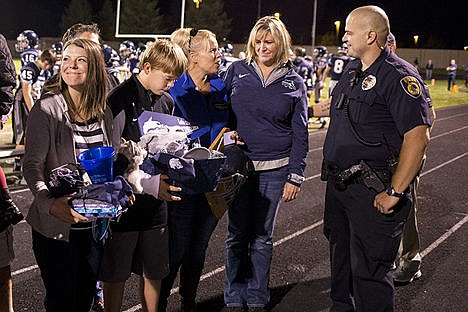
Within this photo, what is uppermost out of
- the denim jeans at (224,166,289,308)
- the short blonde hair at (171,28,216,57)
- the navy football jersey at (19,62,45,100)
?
the short blonde hair at (171,28,216,57)

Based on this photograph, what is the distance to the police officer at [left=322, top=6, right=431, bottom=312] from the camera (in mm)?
3400

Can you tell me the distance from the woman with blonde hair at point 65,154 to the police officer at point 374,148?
1.47 meters

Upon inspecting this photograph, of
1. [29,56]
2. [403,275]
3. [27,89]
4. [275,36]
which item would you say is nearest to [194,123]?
[275,36]

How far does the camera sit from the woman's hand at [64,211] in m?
2.58

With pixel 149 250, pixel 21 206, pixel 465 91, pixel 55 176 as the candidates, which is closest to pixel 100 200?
pixel 55 176

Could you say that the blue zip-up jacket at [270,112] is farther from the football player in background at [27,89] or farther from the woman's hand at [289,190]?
the football player in background at [27,89]

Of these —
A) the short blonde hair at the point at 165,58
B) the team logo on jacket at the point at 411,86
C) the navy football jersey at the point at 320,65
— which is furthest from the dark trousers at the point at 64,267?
the navy football jersey at the point at 320,65

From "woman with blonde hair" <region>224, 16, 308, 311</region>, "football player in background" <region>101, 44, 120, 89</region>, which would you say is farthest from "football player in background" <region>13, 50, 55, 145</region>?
"woman with blonde hair" <region>224, 16, 308, 311</region>

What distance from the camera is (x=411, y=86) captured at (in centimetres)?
339

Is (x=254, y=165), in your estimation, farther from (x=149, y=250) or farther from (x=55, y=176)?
(x=55, y=176)

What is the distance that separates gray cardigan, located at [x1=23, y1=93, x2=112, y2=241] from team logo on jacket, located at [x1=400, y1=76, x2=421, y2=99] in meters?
1.86

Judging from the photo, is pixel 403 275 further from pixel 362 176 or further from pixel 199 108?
pixel 199 108

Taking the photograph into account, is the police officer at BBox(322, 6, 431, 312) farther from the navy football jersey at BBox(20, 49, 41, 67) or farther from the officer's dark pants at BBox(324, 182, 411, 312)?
the navy football jersey at BBox(20, 49, 41, 67)

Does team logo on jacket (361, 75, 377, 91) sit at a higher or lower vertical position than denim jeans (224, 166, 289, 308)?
higher
